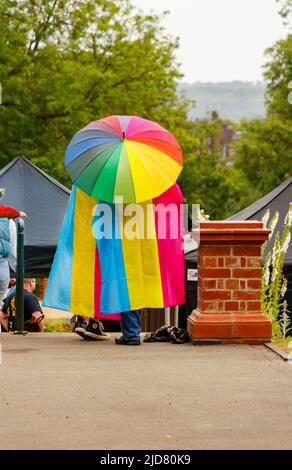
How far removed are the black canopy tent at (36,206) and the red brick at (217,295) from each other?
20.0 ft

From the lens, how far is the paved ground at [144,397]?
5.29 meters

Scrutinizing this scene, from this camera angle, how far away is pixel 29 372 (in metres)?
7.45

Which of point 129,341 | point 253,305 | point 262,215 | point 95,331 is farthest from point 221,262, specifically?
point 262,215

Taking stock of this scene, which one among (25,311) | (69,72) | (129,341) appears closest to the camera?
(129,341)

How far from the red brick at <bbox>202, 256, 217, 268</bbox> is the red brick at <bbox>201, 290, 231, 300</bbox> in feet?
0.70

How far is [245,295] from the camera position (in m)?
8.94

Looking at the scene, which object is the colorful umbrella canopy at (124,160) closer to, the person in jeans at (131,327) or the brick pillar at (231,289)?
the brick pillar at (231,289)

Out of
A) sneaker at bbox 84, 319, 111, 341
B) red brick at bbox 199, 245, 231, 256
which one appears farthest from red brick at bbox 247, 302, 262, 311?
sneaker at bbox 84, 319, 111, 341

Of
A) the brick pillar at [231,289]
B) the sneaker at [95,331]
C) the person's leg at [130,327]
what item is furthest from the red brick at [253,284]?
the sneaker at [95,331]

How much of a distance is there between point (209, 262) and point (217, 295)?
0.91 feet

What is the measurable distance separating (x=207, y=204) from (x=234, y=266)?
33792 mm

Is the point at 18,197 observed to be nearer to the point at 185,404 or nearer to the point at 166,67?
the point at 185,404

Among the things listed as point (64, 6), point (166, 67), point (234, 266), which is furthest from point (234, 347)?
point (166, 67)

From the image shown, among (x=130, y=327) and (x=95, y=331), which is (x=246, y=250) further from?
(x=95, y=331)
